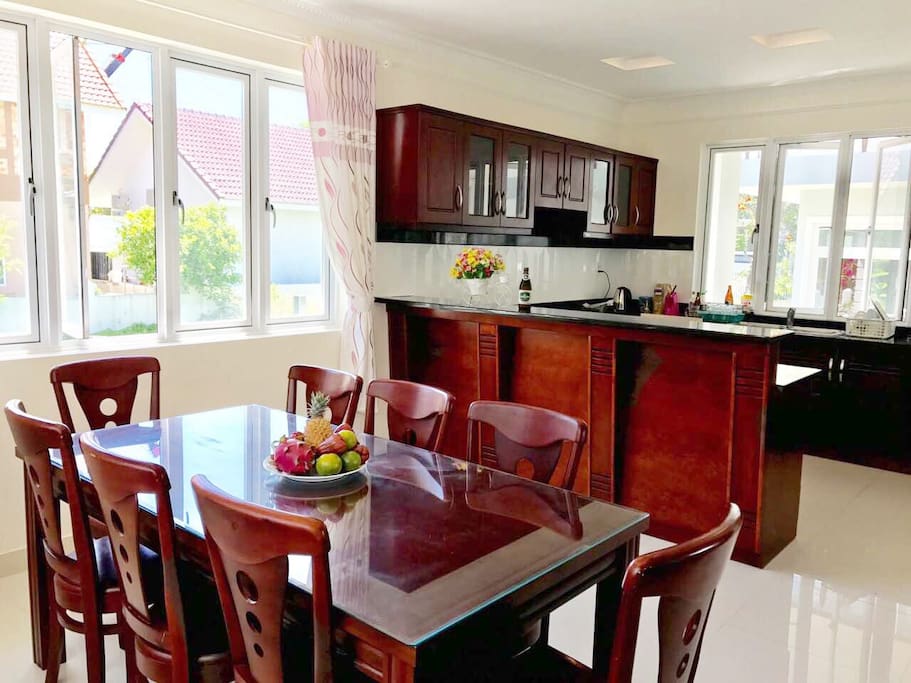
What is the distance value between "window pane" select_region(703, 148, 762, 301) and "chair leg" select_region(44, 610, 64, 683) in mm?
5413

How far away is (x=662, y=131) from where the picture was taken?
636cm

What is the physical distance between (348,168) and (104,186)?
128cm

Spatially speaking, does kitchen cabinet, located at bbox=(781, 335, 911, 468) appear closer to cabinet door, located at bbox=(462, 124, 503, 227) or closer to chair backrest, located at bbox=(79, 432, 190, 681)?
cabinet door, located at bbox=(462, 124, 503, 227)

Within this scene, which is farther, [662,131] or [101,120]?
[662,131]

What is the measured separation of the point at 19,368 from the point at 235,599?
224 cm

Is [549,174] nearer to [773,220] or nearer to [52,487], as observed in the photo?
[773,220]

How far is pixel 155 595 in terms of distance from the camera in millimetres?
1966

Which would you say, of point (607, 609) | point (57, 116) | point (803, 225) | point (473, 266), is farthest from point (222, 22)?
point (803, 225)

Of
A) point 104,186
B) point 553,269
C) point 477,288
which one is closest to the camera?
point 104,186

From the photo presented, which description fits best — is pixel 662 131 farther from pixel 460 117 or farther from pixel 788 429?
pixel 788 429

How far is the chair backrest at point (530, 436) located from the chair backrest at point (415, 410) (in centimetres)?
13

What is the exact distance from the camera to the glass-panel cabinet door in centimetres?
480

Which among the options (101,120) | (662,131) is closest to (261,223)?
(101,120)

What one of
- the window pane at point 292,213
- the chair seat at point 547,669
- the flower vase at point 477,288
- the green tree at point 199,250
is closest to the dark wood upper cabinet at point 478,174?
the flower vase at point 477,288
